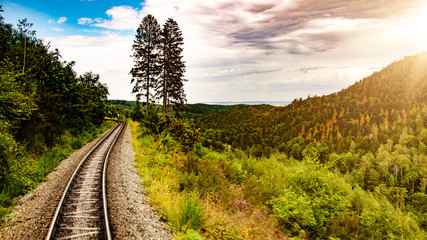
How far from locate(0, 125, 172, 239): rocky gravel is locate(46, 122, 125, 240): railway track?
0.20 metres

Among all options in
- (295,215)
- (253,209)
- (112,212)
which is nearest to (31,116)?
(112,212)

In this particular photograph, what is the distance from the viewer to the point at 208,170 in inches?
357

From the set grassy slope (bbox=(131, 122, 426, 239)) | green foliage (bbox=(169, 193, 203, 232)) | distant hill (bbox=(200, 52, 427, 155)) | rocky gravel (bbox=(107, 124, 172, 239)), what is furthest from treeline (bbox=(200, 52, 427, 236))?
green foliage (bbox=(169, 193, 203, 232))

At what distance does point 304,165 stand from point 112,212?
816 cm

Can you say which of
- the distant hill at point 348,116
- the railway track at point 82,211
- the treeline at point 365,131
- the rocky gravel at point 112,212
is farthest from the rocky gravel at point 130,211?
the distant hill at point 348,116

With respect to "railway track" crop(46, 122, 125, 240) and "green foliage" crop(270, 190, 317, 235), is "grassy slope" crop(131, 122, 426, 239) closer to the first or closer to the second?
"green foliage" crop(270, 190, 317, 235)

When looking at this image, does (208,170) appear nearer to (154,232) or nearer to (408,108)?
(154,232)

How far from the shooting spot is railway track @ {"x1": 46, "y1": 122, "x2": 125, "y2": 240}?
4675mm

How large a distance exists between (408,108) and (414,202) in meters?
102

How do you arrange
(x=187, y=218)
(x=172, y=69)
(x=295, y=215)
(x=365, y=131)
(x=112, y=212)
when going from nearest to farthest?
(x=187, y=218)
(x=112, y=212)
(x=295, y=215)
(x=172, y=69)
(x=365, y=131)

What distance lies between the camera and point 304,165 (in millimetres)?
9180

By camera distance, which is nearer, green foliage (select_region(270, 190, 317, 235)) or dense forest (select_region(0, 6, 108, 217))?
green foliage (select_region(270, 190, 317, 235))

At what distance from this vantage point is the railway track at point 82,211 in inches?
Answer: 184

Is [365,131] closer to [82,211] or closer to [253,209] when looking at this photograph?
[253,209]
